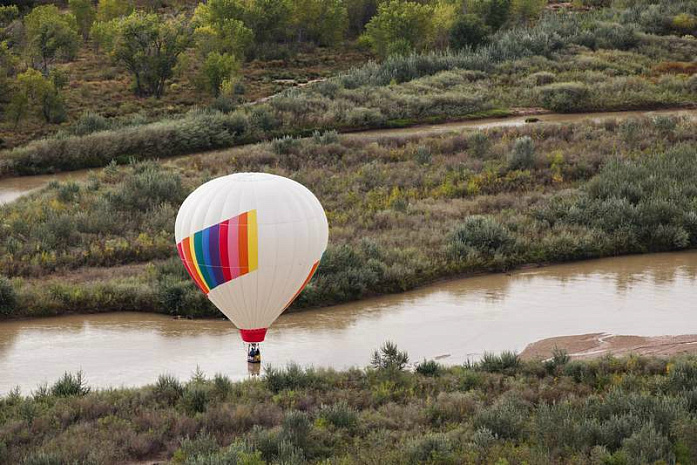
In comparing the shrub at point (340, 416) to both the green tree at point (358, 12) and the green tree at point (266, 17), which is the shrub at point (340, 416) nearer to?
the green tree at point (266, 17)

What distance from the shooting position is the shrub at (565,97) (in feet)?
120

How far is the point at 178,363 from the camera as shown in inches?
642

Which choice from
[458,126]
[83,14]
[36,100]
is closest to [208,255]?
[458,126]

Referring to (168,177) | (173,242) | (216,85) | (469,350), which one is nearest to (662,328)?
(469,350)

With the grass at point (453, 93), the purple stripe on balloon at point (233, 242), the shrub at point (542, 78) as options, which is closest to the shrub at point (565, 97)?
the grass at point (453, 93)

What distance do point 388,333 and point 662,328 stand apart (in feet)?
15.6

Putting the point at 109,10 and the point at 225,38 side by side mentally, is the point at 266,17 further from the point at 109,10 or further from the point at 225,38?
the point at 109,10

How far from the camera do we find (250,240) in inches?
571

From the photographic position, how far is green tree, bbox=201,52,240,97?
40969 mm

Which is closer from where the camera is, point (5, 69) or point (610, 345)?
point (610, 345)

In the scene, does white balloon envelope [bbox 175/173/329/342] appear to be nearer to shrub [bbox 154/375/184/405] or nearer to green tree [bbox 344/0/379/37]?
shrub [bbox 154/375/184/405]

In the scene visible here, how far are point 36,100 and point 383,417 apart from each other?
28.3m

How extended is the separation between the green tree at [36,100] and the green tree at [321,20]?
19.1 m

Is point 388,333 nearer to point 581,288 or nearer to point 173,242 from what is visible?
point 581,288
